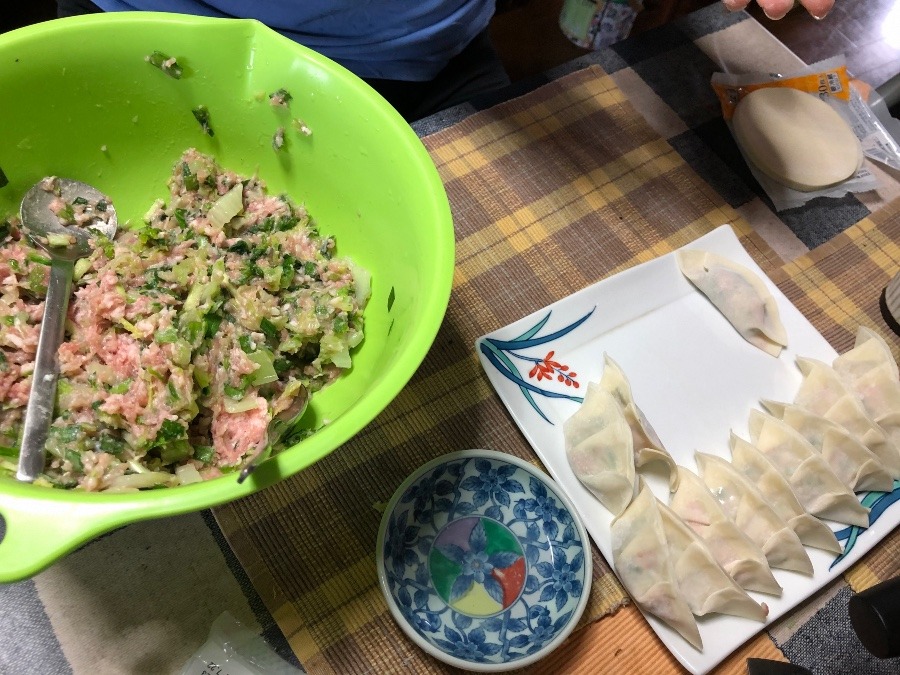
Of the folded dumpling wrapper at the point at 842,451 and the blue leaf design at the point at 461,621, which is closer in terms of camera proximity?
the blue leaf design at the point at 461,621

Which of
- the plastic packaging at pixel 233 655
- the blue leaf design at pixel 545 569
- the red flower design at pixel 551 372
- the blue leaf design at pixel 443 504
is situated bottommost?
the plastic packaging at pixel 233 655

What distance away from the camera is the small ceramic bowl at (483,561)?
1.05 meters

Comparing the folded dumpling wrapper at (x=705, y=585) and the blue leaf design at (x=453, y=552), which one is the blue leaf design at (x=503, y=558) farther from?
the folded dumpling wrapper at (x=705, y=585)

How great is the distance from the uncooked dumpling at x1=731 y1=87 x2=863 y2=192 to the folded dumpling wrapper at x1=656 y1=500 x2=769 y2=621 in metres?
1.12

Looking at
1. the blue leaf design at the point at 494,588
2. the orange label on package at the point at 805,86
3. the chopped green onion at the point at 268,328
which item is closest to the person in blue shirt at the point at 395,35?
the orange label on package at the point at 805,86

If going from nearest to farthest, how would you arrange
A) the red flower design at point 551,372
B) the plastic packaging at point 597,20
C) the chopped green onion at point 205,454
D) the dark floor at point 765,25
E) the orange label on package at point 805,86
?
the chopped green onion at point 205,454
the red flower design at point 551,372
the orange label on package at point 805,86
the dark floor at point 765,25
the plastic packaging at point 597,20

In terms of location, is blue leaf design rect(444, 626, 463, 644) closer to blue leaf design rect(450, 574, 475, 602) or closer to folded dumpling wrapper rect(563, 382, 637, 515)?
blue leaf design rect(450, 574, 475, 602)

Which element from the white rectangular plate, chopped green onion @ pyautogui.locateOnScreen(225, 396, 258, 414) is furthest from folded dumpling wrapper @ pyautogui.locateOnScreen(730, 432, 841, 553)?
chopped green onion @ pyautogui.locateOnScreen(225, 396, 258, 414)

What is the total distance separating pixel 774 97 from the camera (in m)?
1.88

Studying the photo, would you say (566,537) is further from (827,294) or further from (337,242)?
(827,294)

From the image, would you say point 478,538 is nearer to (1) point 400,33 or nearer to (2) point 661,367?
(2) point 661,367

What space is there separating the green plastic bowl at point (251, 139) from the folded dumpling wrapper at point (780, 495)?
2.73 ft

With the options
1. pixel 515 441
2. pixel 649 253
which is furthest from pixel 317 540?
pixel 649 253

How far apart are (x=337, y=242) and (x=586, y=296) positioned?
58 cm
